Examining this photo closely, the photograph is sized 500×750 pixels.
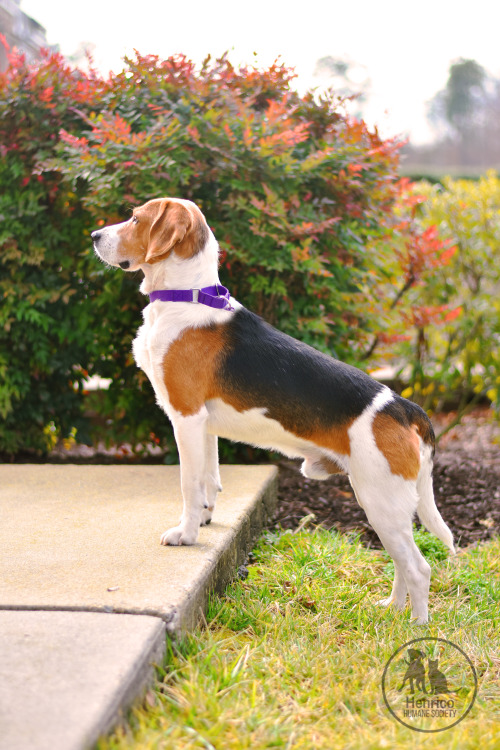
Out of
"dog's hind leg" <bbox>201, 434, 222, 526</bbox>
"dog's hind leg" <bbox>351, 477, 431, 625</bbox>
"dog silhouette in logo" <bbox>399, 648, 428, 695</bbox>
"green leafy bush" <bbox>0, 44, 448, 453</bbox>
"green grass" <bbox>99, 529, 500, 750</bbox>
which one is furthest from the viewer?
"green leafy bush" <bbox>0, 44, 448, 453</bbox>

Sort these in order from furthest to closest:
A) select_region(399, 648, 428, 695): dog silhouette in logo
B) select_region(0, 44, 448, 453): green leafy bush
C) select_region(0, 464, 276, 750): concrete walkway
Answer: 1. select_region(0, 44, 448, 453): green leafy bush
2. select_region(399, 648, 428, 695): dog silhouette in logo
3. select_region(0, 464, 276, 750): concrete walkway

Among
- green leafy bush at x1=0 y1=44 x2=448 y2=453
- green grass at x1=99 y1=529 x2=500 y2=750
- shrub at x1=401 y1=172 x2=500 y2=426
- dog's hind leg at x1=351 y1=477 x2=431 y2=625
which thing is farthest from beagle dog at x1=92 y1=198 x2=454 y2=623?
shrub at x1=401 y1=172 x2=500 y2=426

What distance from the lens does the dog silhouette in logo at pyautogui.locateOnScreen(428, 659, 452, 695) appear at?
2.40 m

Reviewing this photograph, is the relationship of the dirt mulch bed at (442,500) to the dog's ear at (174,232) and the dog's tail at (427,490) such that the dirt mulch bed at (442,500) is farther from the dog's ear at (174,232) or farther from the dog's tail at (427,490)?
the dog's ear at (174,232)

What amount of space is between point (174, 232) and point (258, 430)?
36.7 inches

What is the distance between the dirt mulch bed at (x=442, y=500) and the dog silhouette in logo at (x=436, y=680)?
58.0 inches

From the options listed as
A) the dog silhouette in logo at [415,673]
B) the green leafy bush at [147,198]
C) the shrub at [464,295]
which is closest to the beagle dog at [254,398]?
the dog silhouette in logo at [415,673]

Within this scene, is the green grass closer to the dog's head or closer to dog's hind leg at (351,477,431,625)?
dog's hind leg at (351,477,431,625)

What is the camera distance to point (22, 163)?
4.84m

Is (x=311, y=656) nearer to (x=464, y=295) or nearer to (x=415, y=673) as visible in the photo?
(x=415, y=673)

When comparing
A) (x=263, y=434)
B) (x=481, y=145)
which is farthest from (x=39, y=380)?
(x=481, y=145)

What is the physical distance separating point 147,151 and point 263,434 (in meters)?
Result: 2.24

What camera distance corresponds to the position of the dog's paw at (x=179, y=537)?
300 centimetres

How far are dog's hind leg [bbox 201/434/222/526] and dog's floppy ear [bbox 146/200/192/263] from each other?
3.11 feet
